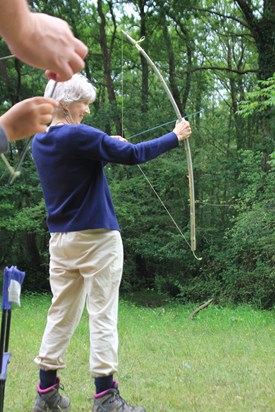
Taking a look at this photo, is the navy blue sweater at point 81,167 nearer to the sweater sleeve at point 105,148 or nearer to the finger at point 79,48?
the sweater sleeve at point 105,148

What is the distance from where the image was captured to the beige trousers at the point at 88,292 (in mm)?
2900

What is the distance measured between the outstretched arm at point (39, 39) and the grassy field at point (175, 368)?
2344 mm

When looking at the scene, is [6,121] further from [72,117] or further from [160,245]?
[160,245]

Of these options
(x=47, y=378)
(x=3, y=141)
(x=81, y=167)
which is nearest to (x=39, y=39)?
(x=3, y=141)

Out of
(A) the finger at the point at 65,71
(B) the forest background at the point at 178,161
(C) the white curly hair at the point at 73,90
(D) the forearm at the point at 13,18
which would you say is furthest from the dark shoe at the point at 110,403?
(B) the forest background at the point at 178,161

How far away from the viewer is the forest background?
1163 cm

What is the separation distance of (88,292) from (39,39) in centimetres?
196

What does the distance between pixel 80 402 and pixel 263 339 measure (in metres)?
3.13

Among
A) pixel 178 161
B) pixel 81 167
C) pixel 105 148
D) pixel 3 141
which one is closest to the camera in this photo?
pixel 3 141

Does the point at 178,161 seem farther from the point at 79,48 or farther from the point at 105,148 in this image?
the point at 79,48

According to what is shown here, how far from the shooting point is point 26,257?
16562 millimetres

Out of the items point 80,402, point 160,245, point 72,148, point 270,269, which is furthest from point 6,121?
point 160,245

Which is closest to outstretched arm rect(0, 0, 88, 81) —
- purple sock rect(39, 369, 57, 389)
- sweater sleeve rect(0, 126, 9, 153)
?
sweater sleeve rect(0, 126, 9, 153)

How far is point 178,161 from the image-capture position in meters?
13.3
